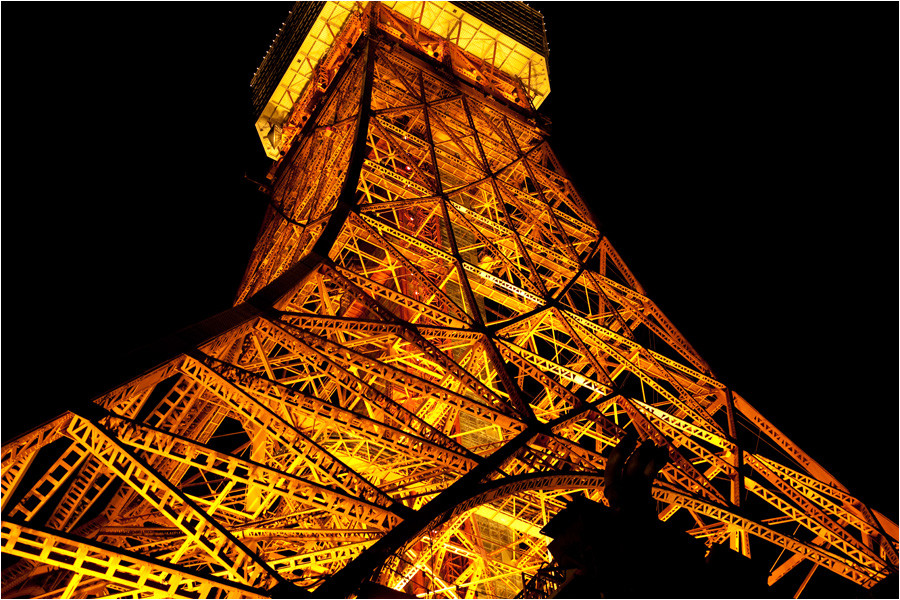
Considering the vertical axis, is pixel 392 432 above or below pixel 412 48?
below

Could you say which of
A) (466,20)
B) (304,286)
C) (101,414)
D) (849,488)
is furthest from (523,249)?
(466,20)

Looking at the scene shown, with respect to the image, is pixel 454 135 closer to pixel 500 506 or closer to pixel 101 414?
pixel 500 506

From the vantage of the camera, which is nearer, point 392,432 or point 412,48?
point 392,432

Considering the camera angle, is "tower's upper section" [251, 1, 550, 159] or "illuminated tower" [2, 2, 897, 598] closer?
"illuminated tower" [2, 2, 897, 598]

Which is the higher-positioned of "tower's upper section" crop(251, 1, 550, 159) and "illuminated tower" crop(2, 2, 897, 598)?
"tower's upper section" crop(251, 1, 550, 159)
